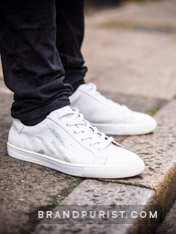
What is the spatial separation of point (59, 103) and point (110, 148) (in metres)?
0.22

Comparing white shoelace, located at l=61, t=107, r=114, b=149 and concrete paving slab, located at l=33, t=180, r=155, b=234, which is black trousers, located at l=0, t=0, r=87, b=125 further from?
concrete paving slab, located at l=33, t=180, r=155, b=234

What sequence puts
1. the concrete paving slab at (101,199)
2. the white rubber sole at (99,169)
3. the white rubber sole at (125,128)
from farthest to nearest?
the white rubber sole at (125,128)
the white rubber sole at (99,169)
the concrete paving slab at (101,199)

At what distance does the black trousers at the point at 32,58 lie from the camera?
44.4 inches

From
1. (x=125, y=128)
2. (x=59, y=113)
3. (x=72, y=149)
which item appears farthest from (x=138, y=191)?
(x=125, y=128)

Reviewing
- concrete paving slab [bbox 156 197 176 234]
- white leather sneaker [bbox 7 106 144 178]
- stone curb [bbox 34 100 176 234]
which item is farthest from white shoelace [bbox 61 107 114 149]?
concrete paving slab [bbox 156 197 176 234]

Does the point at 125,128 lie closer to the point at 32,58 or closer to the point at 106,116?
the point at 106,116

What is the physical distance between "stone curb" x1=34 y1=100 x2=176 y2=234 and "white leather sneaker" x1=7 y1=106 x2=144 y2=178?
0.04 metres

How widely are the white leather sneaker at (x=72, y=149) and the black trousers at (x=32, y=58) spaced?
1.5 inches

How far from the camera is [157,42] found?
381 cm

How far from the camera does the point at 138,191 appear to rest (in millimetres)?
1135

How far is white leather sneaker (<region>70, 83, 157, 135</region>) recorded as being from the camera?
1.59m

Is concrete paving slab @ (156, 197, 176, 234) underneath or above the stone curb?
underneath

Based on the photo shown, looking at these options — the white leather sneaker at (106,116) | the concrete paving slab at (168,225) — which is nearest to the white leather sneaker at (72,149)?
the concrete paving slab at (168,225)

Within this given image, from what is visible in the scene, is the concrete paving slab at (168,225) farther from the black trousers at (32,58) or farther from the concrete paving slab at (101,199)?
Answer: the black trousers at (32,58)
